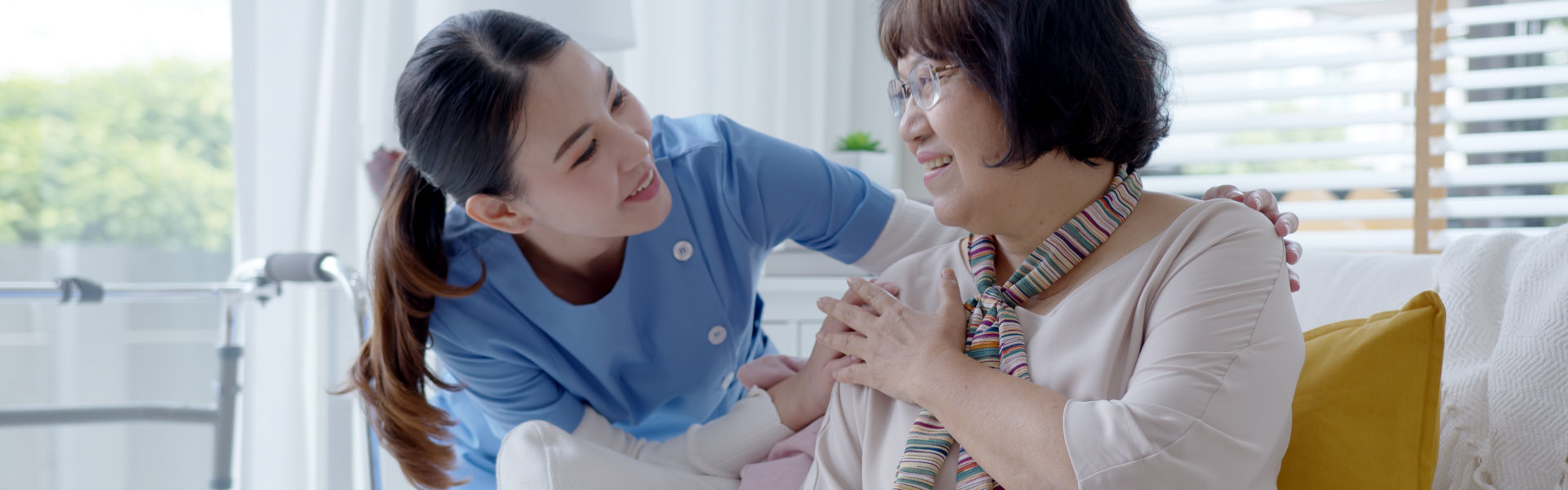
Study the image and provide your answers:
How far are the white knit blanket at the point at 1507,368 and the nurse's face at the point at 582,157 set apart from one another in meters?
0.99

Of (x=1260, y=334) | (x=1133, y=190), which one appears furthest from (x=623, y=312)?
(x=1260, y=334)

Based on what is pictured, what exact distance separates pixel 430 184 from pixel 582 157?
245 millimetres

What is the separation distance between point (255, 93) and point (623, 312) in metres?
1.04

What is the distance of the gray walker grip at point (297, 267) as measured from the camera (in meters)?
1.49

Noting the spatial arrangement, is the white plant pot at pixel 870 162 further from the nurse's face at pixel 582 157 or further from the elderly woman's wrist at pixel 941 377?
the elderly woman's wrist at pixel 941 377

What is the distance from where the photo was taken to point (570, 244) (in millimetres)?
1421

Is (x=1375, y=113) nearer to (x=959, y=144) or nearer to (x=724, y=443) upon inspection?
(x=959, y=144)

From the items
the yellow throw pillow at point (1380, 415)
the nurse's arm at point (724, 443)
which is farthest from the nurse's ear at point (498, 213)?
the yellow throw pillow at point (1380, 415)

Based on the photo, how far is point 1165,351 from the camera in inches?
33.5

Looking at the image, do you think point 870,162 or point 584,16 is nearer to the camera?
point 584,16

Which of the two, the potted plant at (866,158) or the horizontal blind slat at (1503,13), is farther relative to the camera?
the potted plant at (866,158)

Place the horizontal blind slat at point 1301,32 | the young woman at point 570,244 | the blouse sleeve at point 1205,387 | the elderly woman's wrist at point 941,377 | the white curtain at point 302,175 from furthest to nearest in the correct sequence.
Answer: the horizontal blind slat at point 1301,32
the white curtain at point 302,175
the young woman at point 570,244
the elderly woman's wrist at point 941,377
the blouse sleeve at point 1205,387

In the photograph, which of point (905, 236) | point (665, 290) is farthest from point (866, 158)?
point (665, 290)

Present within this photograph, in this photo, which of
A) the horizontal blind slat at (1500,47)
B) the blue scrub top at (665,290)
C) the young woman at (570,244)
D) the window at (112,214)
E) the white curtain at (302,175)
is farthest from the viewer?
the horizontal blind slat at (1500,47)
